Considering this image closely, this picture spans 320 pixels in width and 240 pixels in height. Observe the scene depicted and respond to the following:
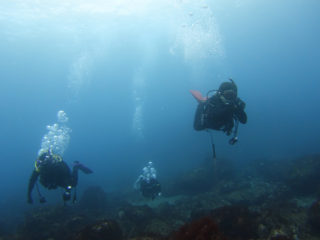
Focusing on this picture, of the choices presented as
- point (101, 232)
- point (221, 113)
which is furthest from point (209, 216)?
point (101, 232)

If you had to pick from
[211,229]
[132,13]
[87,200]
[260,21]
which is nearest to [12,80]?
[132,13]

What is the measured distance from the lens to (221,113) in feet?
18.1

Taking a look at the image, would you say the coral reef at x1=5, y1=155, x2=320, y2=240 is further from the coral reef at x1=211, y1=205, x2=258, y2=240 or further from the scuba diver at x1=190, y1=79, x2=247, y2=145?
the scuba diver at x1=190, y1=79, x2=247, y2=145

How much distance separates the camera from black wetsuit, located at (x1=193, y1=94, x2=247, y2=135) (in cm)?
550

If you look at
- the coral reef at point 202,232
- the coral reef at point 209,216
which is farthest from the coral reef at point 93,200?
the coral reef at point 202,232

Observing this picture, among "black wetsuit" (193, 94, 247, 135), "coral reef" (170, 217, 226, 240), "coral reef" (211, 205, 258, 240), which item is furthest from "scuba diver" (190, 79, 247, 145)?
"coral reef" (170, 217, 226, 240)

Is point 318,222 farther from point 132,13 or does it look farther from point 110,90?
point 110,90

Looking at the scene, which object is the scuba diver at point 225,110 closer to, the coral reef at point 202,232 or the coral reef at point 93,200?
the coral reef at point 202,232

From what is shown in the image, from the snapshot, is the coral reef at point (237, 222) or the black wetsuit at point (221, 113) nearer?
the coral reef at point (237, 222)

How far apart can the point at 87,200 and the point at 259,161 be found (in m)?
14.6

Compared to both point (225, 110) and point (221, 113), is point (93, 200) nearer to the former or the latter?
point (221, 113)

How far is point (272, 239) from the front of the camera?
4.21m

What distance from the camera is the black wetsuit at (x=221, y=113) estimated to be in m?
5.50

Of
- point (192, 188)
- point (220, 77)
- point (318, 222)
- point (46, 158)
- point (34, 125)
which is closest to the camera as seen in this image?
point (318, 222)
